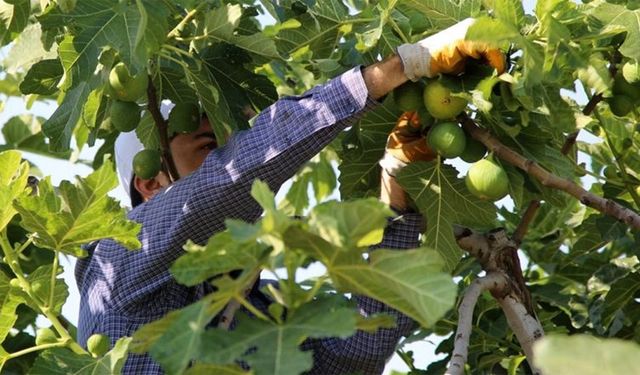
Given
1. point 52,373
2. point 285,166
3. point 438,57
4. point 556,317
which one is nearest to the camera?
point 52,373

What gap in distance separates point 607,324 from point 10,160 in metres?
1.92

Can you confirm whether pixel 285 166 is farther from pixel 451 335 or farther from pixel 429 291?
pixel 429 291

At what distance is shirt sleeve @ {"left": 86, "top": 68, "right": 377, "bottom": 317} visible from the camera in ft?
11.7

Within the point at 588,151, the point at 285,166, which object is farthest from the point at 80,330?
the point at 588,151

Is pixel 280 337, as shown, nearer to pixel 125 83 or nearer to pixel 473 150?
pixel 473 150

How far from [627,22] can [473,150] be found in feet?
1.65

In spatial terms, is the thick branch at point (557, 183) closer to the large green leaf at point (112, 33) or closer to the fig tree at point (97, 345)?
the large green leaf at point (112, 33)

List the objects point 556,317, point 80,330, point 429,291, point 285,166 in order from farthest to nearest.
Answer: point 556,317
point 80,330
point 285,166
point 429,291

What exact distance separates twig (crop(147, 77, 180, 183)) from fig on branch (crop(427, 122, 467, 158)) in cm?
89

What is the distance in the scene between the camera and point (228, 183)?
364 cm

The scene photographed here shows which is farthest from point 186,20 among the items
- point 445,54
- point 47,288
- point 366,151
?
point 47,288

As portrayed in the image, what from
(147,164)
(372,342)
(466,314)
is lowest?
(372,342)

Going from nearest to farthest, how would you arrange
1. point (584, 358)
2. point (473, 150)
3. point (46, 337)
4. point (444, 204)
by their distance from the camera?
1. point (584, 358)
2. point (46, 337)
3. point (473, 150)
4. point (444, 204)

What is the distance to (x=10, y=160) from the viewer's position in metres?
3.04
